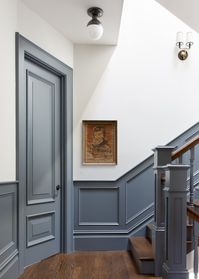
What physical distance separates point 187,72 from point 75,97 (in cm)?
143

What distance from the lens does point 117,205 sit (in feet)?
13.8

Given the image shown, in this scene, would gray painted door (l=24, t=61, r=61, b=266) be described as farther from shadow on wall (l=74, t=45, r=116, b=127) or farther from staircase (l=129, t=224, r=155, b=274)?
staircase (l=129, t=224, r=155, b=274)

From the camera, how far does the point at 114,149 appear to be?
422 cm

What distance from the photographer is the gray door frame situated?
3158 millimetres

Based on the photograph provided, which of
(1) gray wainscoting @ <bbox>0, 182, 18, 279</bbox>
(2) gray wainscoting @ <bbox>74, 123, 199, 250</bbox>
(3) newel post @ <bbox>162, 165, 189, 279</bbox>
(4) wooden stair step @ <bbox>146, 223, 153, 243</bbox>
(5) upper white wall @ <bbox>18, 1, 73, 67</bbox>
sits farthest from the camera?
(2) gray wainscoting @ <bbox>74, 123, 199, 250</bbox>

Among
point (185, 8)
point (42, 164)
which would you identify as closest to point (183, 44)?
point (185, 8)

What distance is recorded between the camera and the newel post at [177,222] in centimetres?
262

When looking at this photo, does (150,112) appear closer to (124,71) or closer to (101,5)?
(124,71)

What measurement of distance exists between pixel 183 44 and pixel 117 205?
2.17m

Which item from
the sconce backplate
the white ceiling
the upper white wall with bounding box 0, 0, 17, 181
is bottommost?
the upper white wall with bounding box 0, 0, 17, 181

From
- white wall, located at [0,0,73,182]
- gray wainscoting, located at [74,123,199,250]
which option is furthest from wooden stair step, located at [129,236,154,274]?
white wall, located at [0,0,73,182]

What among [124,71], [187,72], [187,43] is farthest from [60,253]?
[187,43]

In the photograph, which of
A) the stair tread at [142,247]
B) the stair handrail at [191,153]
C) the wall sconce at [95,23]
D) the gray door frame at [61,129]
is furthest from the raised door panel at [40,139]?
the stair handrail at [191,153]

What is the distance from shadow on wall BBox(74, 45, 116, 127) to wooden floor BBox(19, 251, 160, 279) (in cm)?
189
